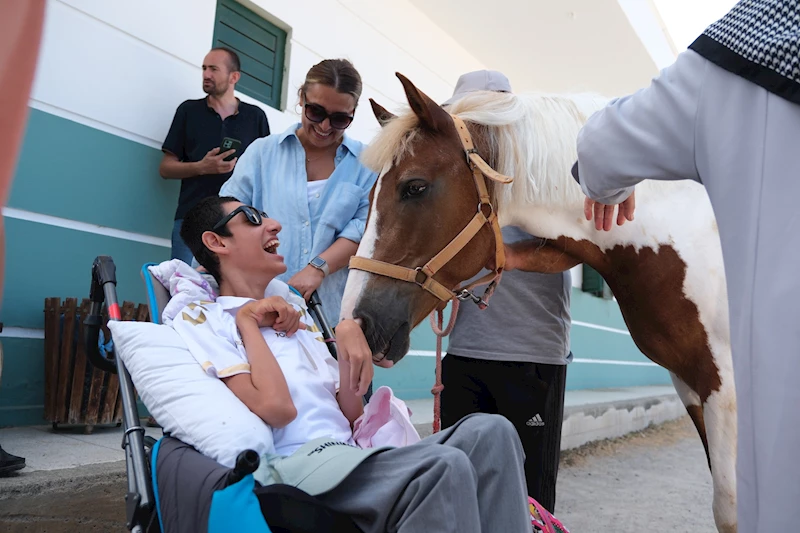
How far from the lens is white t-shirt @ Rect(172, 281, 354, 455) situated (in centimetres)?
155

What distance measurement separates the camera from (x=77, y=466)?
2102 millimetres

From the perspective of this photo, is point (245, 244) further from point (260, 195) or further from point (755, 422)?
point (755, 422)

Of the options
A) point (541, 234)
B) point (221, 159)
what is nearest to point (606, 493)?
point (541, 234)

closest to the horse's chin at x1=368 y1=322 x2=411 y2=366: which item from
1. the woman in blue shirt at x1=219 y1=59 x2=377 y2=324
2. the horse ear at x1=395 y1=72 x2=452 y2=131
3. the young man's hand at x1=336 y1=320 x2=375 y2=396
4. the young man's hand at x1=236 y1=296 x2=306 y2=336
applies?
the young man's hand at x1=336 y1=320 x2=375 y2=396

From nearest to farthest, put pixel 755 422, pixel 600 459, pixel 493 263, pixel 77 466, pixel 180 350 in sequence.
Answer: pixel 755 422
pixel 180 350
pixel 493 263
pixel 77 466
pixel 600 459

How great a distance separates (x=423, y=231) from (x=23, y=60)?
4.74ft

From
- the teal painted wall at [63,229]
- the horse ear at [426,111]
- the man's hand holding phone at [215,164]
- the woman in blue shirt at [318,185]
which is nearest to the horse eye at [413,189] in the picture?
the horse ear at [426,111]

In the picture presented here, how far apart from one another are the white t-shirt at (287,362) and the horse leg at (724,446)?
1006 mm

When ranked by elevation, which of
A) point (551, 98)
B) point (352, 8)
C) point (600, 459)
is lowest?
point (600, 459)

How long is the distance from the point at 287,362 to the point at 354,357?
218mm

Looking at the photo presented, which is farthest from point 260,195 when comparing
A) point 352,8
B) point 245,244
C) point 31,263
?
point 352,8

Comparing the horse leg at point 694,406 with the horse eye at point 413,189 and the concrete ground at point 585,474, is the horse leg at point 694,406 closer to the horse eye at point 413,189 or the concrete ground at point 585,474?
the horse eye at point 413,189

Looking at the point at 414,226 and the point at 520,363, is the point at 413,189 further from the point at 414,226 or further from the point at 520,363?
the point at 520,363

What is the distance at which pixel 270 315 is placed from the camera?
67.5 inches
